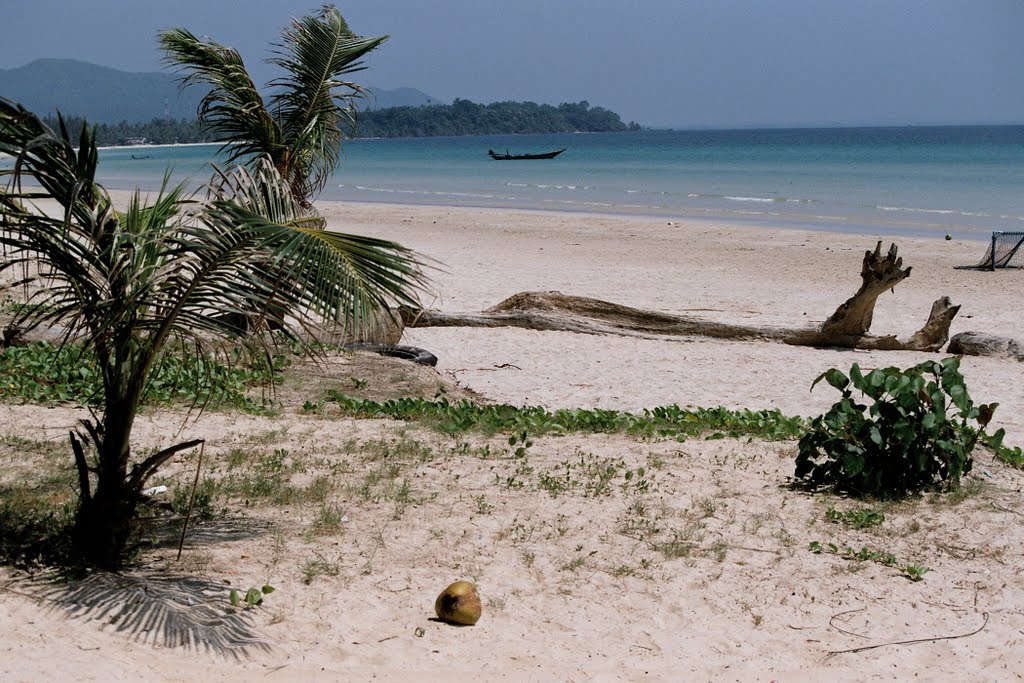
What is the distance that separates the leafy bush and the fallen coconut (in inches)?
93.0

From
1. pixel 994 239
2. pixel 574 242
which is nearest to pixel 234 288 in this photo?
pixel 994 239

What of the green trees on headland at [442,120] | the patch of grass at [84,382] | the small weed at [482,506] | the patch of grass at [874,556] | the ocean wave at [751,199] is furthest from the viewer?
the green trees on headland at [442,120]

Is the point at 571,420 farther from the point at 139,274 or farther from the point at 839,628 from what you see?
the point at 139,274

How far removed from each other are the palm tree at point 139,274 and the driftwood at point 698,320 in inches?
263

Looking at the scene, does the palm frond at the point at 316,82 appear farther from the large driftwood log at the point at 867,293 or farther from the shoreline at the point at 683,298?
the large driftwood log at the point at 867,293

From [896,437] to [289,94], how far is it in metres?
6.68

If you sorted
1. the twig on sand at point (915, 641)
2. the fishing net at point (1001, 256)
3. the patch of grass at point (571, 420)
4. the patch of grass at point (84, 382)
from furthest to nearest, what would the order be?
the fishing net at point (1001, 256), the patch of grass at point (84, 382), the patch of grass at point (571, 420), the twig on sand at point (915, 641)

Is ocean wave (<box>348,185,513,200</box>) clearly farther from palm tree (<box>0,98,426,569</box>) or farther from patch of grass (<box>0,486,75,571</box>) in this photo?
palm tree (<box>0,98,426,569</box>)

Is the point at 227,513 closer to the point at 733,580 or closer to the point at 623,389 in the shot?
the point at 733,580

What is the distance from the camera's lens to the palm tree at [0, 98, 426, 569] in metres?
3.78

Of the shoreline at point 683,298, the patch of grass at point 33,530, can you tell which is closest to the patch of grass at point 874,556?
the shoreline at point 683,298

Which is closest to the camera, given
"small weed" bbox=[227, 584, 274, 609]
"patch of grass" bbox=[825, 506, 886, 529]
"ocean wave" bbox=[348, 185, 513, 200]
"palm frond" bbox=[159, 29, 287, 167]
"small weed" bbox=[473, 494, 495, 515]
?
"small weed" bbox=[227, 584, 274, 609]

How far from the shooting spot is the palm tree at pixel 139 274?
378 cm

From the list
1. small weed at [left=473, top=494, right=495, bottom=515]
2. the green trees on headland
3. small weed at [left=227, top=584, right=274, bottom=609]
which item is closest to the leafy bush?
small weed at [left=473, top=494, right=495, bottom=515]
